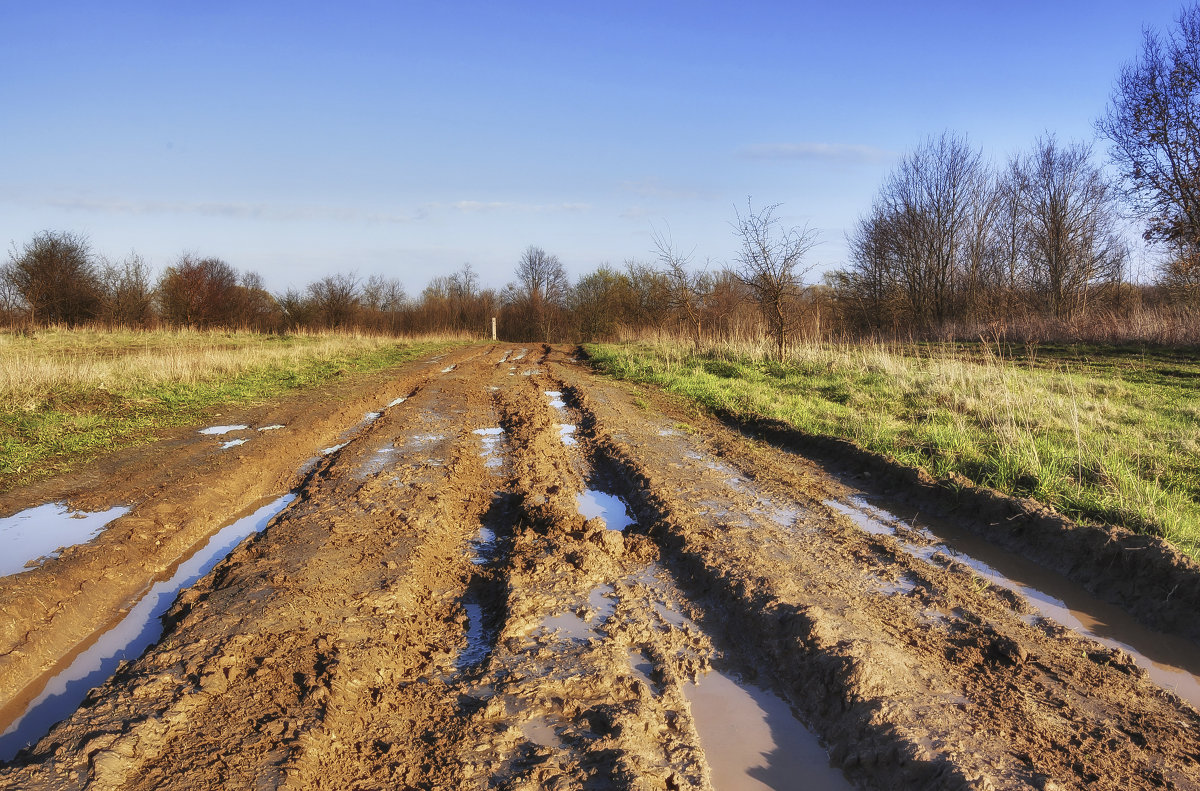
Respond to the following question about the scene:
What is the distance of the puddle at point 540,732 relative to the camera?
8.44 feet

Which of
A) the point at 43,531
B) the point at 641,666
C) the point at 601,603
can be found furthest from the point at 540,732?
the point at 43,531

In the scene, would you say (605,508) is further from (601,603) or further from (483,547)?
(601,603)

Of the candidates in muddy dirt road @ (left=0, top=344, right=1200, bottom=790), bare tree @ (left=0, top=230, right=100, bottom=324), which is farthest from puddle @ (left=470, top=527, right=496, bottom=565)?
bare tree @ (left=0, top=230, right=100, bottom=324)

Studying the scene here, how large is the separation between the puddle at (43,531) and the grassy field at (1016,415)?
742cm

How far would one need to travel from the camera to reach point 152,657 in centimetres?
306

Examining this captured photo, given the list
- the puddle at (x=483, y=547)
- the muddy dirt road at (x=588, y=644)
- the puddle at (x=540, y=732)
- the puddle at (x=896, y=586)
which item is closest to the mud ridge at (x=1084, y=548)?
the muddy dirt road at (x=588, y=644)

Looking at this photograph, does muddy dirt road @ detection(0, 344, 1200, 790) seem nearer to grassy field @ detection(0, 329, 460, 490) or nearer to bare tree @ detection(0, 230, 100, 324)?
grassy field @ detection(0, 329, 460, 490)

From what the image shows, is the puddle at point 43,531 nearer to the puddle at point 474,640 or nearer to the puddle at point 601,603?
the puddle at point 474,640

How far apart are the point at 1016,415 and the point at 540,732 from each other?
25.8ft

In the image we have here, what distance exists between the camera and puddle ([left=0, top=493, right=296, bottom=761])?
9.09ft

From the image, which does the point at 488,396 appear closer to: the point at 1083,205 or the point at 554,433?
the point at 554,433

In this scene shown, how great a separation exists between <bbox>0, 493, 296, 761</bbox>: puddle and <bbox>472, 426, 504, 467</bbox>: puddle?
276 centimetres

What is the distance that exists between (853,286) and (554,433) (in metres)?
30.7

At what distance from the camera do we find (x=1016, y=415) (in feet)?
26.5
